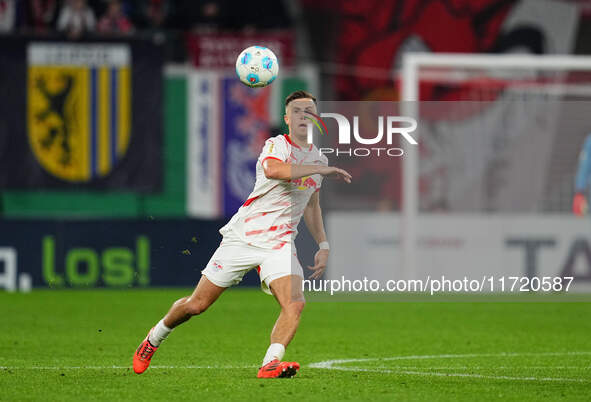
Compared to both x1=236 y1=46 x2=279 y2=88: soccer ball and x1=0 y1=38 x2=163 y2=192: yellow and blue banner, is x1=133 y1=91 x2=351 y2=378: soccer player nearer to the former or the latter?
x1=236 y1=46 x2=279 y2=88: soccer ball

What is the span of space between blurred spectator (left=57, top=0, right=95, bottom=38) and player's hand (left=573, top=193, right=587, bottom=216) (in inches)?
310

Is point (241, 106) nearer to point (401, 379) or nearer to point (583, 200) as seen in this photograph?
point (583, 200)

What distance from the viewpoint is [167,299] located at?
15391mm

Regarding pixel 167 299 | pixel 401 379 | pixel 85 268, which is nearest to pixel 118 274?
pixel 85 268

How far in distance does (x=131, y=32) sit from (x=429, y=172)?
5.00 m

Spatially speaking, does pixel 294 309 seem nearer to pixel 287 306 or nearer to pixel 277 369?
pixel 287 306

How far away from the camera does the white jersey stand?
768cm

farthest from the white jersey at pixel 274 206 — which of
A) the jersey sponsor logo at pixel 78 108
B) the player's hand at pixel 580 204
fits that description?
the jersey sponsor logo at pixel 78 108

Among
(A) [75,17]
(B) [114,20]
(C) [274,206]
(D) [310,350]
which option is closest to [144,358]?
(C) [274,206]

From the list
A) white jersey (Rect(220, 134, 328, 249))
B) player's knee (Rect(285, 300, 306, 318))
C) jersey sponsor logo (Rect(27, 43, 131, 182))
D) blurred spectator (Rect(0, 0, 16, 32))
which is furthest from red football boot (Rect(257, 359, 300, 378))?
blurred spectator (Rect(0, 0, 16, 32))

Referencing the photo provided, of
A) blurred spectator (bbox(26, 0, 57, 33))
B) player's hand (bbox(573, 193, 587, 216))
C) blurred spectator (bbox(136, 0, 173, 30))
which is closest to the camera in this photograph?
player's hand (bbox(573, 193, 587, 216))

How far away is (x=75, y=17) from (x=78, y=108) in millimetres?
1616

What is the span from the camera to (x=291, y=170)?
24.5 feet

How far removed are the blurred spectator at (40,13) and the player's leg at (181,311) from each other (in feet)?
39.0
